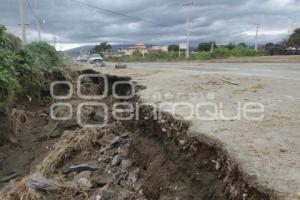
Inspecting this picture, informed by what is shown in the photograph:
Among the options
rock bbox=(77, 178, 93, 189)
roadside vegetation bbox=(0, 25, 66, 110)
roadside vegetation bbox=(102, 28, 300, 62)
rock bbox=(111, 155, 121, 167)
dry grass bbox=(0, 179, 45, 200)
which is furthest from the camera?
roadside vegetation bbox=(102, 28, 300, 62)

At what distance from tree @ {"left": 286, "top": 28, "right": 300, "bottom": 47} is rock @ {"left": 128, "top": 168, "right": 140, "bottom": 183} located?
50686mm

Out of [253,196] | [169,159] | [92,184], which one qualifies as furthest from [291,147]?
[92,184]

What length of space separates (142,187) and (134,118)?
2.57 m

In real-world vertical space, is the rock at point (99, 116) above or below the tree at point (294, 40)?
below

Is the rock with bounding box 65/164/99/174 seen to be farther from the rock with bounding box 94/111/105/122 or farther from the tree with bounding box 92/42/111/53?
the tree with bounding box 92/42/111/53

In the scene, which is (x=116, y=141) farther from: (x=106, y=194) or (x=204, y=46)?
(x=204, y=46)

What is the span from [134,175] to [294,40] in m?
51.5

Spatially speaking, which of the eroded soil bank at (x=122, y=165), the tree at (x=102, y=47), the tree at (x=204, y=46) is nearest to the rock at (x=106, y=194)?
the eroded soil bank at (x=122, y=165)

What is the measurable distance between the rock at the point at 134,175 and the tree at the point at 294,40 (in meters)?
50.7

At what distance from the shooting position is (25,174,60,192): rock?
6422 millimetres

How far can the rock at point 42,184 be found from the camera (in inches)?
253

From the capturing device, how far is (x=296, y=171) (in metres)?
3.53

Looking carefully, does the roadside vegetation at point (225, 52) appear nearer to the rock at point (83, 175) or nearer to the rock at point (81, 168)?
the rock at point (81, 168)

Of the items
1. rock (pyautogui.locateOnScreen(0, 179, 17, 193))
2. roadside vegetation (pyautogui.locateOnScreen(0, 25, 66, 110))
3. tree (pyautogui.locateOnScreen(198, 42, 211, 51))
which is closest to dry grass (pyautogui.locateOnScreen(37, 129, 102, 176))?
rock (pyautogui.locateOnScreen(0, 179, 17, 193))
